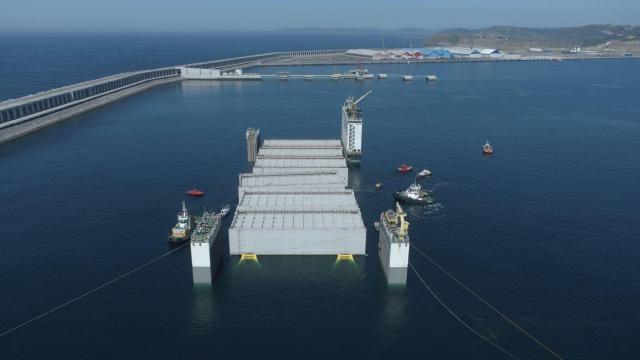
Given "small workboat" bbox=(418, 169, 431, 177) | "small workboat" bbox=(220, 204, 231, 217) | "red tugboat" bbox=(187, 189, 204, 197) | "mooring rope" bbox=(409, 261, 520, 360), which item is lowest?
"mooring rope" bbox=(409, 261, 520, 360)

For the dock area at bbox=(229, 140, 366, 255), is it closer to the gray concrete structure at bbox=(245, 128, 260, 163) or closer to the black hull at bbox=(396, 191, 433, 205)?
the gray concrete structure at bbox=(245, 128, 260, 163)

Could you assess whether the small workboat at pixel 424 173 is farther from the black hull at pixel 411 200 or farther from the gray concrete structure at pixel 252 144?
the gray concrete structure at pixel 252 144

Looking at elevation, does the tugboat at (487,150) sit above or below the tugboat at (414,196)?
above

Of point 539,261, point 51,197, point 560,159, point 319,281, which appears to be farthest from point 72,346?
point 560,159

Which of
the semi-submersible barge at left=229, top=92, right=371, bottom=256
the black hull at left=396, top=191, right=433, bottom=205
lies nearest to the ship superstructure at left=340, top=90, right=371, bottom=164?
the semi-submersible barge at left=229, top=92, right=371, bottom=256

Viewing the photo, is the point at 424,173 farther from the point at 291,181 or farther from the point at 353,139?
the point at 291,181

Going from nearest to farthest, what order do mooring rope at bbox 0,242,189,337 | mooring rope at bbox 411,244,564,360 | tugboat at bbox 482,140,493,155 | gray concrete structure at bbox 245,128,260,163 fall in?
mooring rope at bbox 411,244,564,360, mooring rope at bbox 0,242,189,337, gray concrete structure at bbox 245,128,260,163, tugboat at bbox 482,140,493,155

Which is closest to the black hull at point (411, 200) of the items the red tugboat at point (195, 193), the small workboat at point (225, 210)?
the small workboat at point (225, 210)

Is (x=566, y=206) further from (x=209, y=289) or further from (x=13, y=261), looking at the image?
(x=13, y=261)
